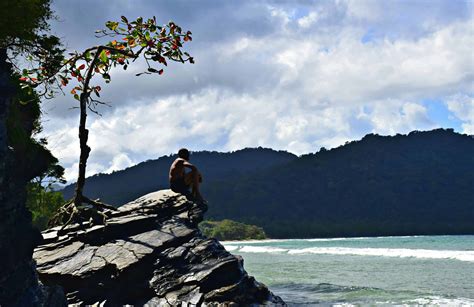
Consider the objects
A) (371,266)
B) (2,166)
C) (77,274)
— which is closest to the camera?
(2,166)

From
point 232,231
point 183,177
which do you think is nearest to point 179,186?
point 183,177

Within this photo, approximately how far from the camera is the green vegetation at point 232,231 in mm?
129875

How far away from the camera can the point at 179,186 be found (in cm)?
1460

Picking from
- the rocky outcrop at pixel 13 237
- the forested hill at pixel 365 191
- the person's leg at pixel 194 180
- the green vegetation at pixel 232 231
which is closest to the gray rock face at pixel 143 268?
the rocky outcrop at pixel 13 237

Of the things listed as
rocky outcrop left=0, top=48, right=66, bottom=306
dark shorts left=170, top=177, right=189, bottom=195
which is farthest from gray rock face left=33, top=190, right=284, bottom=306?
dark shorts left=170, top=177, right=189, bottom=195

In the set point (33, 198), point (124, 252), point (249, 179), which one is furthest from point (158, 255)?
point (249, 179)

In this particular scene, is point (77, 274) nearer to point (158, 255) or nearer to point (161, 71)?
point (158, 255)

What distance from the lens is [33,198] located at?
36.8 m

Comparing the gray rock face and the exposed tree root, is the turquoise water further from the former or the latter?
the exposed tree root

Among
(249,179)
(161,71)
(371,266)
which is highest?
(249,179)

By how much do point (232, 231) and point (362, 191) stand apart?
56537 mm

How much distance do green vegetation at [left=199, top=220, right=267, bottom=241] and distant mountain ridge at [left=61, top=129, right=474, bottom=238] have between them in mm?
7170

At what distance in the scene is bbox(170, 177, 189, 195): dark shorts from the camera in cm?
1458

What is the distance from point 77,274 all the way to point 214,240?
332 centimetres
